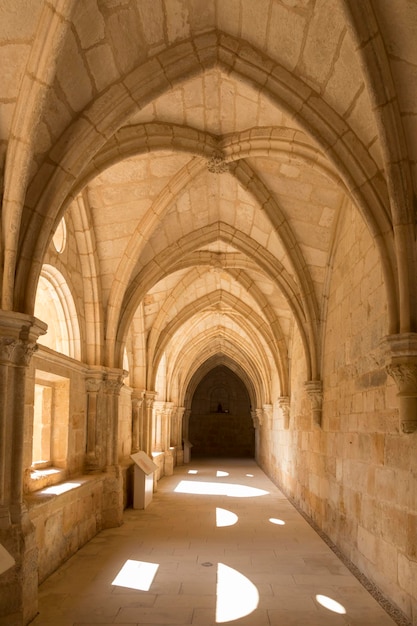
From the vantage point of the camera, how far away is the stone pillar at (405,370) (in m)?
3.83

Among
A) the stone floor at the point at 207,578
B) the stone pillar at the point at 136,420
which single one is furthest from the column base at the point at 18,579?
the stone pillar at the point at 136,420

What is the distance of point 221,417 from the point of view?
1020 inches

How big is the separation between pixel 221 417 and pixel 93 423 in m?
18.9

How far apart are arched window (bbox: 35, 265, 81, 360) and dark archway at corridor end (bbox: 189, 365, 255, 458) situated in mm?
18922

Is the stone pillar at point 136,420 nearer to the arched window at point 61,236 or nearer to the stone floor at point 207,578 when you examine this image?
the stone floor at point 207,578

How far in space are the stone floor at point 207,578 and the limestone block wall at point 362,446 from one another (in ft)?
1.04

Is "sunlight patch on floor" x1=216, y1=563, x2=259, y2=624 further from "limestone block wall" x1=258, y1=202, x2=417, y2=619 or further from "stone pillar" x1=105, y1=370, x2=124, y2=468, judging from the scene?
"stone pillar" x1=105, y1=370, x2=124, y2=468

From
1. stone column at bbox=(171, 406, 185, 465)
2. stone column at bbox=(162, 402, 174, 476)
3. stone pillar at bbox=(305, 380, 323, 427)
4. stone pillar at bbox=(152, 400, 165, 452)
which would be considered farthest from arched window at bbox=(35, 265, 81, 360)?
stone column at bbox=(171, 406, 185, 465)

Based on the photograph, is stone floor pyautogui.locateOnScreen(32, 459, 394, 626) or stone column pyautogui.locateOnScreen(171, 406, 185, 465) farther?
stone column pyautogui.locateOnScreen(171, 406, 185, 465)

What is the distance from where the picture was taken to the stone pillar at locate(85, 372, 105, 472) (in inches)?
291

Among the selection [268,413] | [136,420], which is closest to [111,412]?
[136,420]

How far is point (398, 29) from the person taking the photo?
3.52 meters

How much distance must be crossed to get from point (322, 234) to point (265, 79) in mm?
2812

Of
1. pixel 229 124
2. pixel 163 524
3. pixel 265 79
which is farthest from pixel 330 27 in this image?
pixel 163 524
